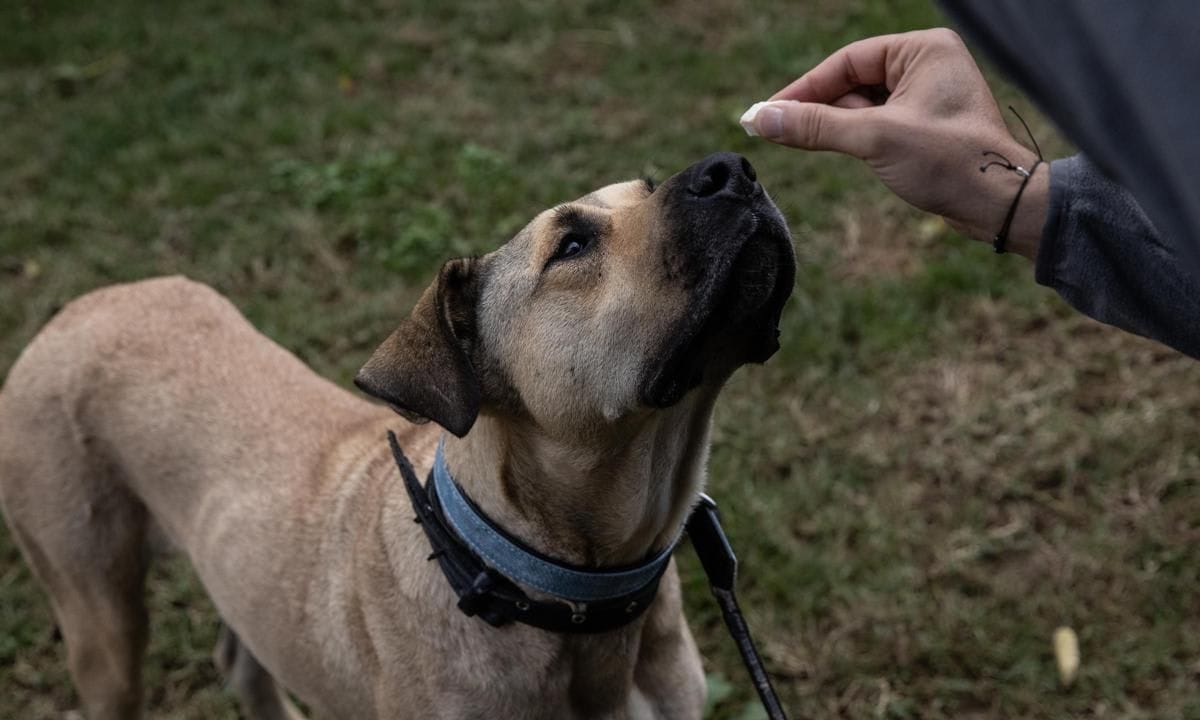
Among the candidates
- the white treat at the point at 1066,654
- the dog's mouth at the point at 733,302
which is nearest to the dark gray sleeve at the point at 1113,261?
the dog's mouth at the point at 733,302

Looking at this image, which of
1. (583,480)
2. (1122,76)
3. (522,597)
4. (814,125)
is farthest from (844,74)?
(1122,76)

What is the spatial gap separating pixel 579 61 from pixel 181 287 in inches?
158

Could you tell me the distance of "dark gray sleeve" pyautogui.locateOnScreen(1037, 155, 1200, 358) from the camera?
2.44 meters

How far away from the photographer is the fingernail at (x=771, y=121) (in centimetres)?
252

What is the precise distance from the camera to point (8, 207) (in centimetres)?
670

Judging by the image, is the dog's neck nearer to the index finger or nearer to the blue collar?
the blue collar

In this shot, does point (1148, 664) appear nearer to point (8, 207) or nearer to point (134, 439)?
point (134, 439)

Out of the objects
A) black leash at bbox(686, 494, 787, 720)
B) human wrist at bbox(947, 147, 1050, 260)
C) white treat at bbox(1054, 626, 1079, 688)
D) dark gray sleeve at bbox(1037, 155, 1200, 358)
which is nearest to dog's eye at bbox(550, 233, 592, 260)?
black leash at bbox(686, 494, 787, 720)

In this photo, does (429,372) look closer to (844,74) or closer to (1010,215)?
(844,74)

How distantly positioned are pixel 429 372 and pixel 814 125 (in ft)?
3.29

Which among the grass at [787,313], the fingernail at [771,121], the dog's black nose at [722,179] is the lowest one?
the grass at [787,313]

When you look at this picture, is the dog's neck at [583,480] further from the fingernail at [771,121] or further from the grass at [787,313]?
the grass at [787,313]

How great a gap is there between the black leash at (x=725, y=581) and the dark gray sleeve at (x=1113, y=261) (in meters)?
1.00

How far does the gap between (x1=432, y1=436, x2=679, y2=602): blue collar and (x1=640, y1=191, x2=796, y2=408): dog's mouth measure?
44cm
